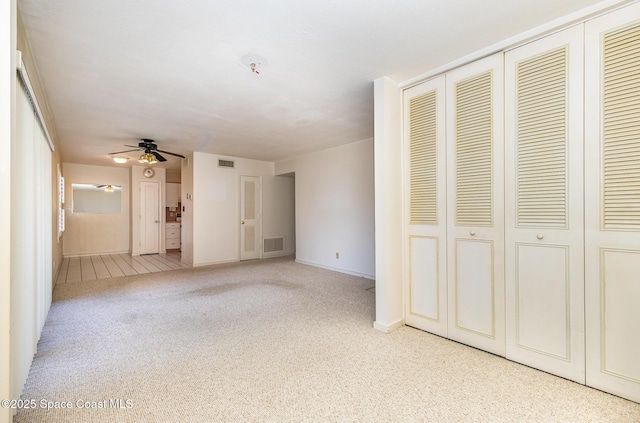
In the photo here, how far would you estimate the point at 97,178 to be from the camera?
7.84 meters

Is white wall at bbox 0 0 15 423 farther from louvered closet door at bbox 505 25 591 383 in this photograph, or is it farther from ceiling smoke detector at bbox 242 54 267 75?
louvered closet door at bbox 505 25 591 383

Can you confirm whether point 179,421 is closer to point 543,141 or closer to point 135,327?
point 135,327

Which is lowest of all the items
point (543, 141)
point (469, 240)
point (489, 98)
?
point (469, 240)

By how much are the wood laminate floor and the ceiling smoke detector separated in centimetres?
474

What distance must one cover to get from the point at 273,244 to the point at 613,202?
6.40 meters

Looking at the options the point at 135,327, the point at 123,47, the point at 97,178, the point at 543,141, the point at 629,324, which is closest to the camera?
the point at 629,324

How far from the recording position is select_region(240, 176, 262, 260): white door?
22.3ft

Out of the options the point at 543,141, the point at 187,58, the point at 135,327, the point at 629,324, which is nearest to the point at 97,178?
the point at 135,327

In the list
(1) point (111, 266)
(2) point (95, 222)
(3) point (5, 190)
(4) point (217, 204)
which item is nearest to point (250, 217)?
(4) point (217, 204)

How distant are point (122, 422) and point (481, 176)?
294 cm

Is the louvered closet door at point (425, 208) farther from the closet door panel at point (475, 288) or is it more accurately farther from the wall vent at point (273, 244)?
the wall vent at point (273, 244)

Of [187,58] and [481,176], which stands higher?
[187,58]

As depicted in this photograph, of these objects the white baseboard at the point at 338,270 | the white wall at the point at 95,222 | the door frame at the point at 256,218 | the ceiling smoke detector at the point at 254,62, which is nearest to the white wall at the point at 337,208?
the white baseboard at the point at 338,270

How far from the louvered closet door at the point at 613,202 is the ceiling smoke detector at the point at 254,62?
7.75 ft
